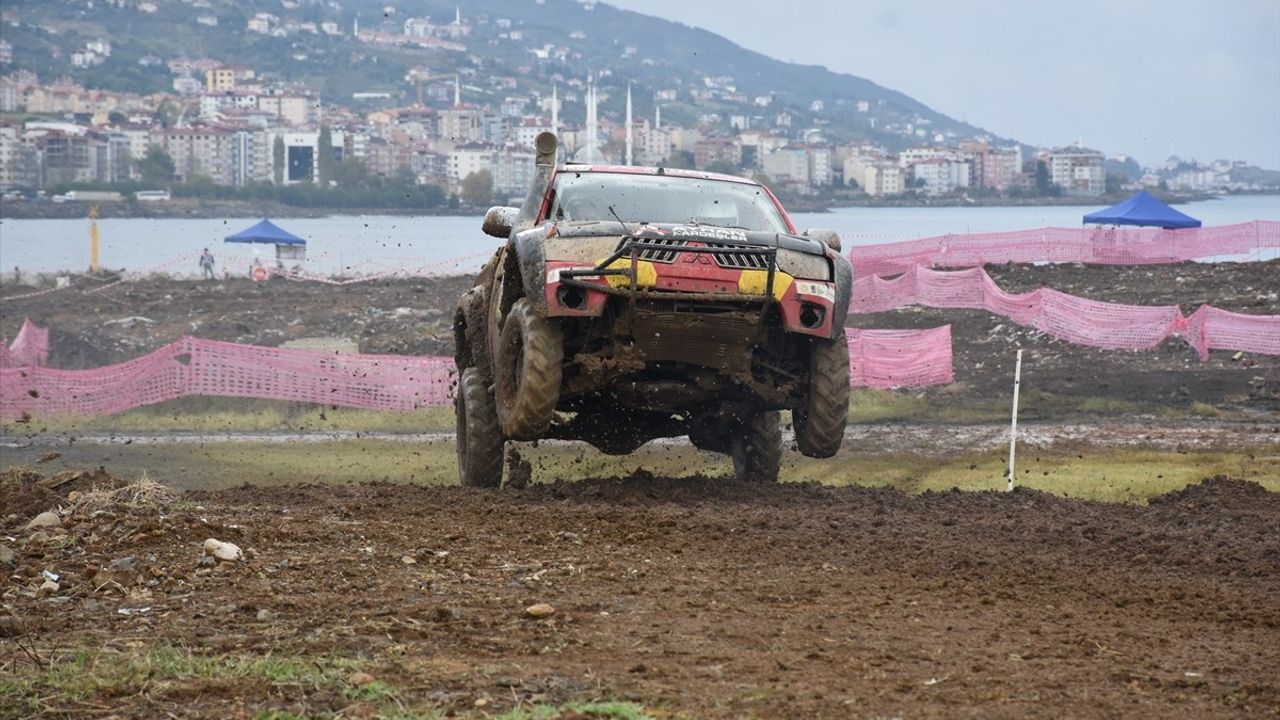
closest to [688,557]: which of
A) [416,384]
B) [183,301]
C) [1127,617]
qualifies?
[1127,617]

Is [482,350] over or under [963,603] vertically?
over

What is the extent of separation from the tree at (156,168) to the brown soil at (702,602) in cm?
12235

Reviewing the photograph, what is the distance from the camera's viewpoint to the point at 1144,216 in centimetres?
5144

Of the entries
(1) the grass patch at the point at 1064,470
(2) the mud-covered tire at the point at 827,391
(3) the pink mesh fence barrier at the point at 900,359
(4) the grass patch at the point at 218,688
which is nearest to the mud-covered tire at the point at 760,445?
(2) the mud-covered tire at the point at 827,391

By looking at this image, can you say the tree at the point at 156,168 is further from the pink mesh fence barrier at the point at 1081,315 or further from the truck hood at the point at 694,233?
Result: the truck hood at the point at 694,233

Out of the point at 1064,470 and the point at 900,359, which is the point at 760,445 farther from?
the point at 900,359

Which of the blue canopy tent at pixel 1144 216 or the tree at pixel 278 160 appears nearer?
the blue canopy tent at pixel 1144 216

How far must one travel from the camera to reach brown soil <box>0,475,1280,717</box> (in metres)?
6.41

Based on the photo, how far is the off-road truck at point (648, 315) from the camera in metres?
11.1

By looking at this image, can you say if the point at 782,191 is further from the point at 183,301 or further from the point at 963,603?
the point at 963,603

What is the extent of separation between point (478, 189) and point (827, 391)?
97.6 m

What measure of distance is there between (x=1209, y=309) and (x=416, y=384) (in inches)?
545

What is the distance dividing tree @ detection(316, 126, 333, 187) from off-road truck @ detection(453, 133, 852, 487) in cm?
10718

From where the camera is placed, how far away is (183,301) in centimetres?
4228
